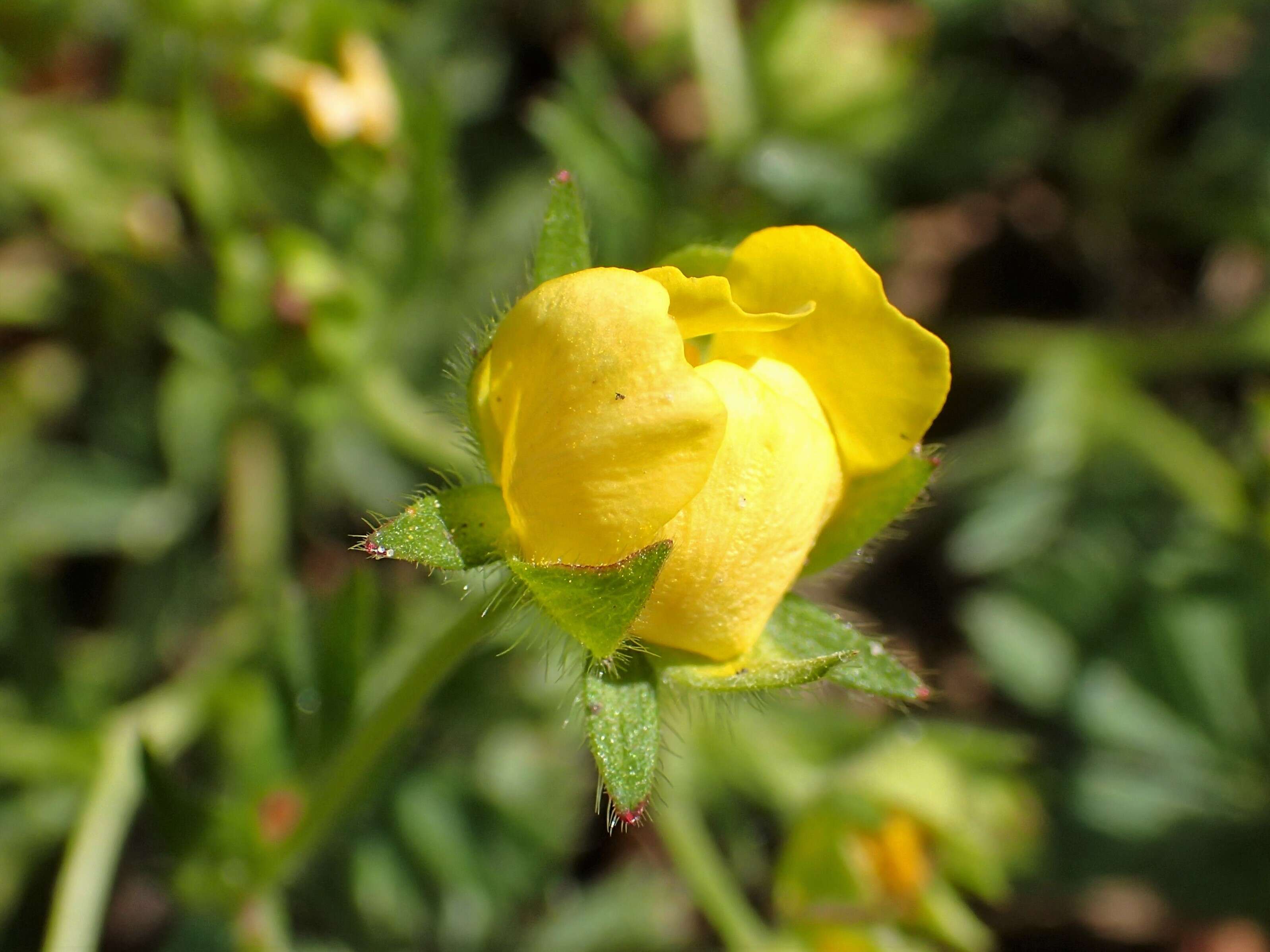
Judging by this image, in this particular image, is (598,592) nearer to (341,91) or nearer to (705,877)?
(705,877)

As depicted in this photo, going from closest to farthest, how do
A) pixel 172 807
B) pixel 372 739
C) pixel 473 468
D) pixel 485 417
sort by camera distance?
pixel 485 417
pixel 372 739
pixel 172 807
pixel 473 468

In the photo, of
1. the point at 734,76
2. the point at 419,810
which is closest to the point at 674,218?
the point at 734,76

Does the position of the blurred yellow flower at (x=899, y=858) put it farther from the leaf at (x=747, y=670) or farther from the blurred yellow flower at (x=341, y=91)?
the blurred yellow flower at (x=341, y=91)

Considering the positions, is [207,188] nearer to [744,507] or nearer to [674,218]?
[674,218]

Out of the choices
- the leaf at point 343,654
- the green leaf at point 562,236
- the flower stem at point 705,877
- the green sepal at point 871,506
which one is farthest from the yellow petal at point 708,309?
the flower stem at point 705,877

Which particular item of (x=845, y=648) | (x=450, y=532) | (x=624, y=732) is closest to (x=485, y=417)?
(x=450, y=532)

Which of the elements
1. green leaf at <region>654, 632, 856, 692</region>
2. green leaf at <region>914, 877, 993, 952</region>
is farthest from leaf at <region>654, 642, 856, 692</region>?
green leaf at <region>914, 877, 993, 952</region>
